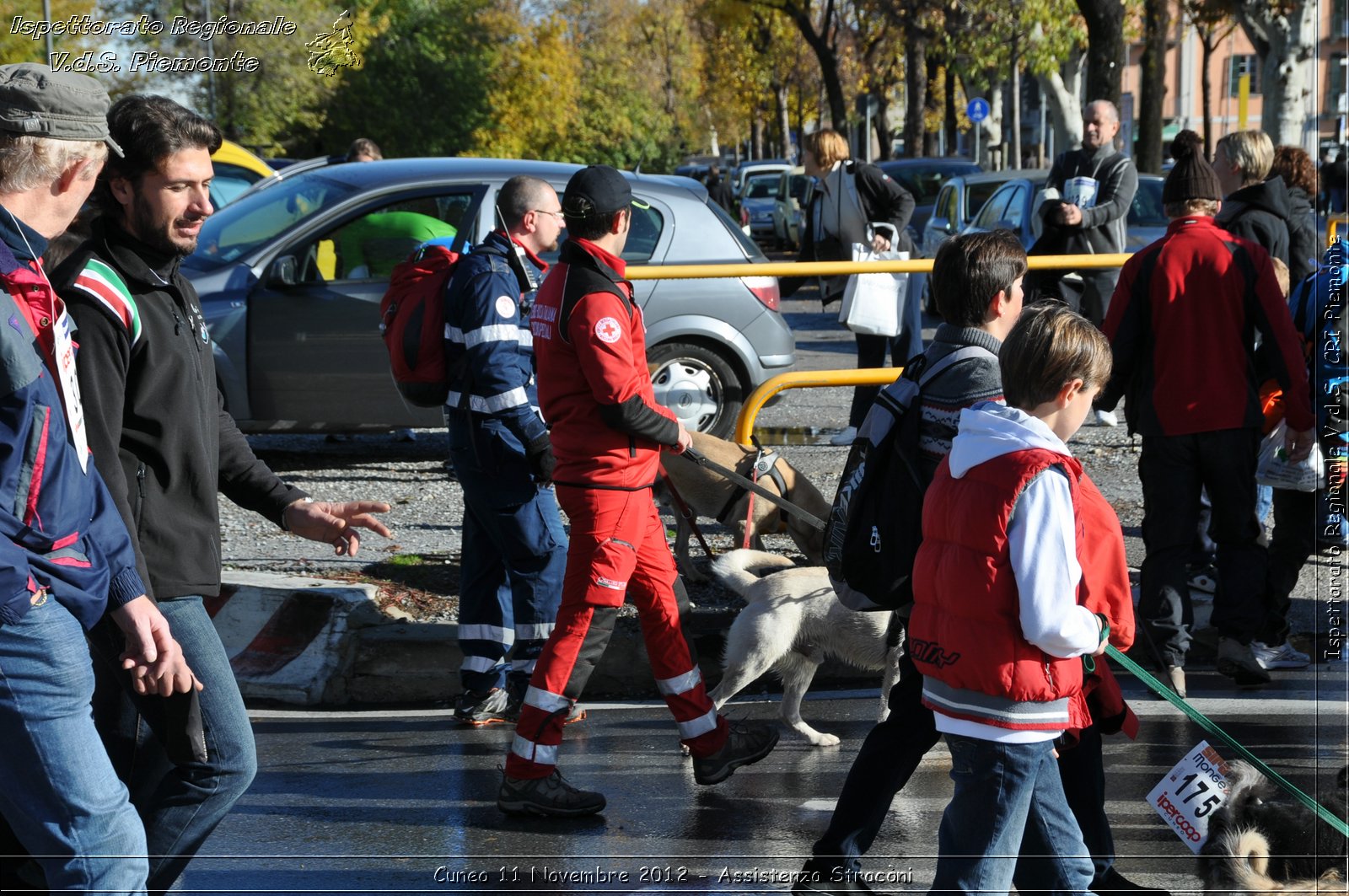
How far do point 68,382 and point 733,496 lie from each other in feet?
14.8

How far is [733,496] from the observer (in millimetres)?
6793

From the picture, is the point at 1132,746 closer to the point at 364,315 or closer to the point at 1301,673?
the point at 1301,673

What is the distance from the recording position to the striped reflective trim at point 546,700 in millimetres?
4133

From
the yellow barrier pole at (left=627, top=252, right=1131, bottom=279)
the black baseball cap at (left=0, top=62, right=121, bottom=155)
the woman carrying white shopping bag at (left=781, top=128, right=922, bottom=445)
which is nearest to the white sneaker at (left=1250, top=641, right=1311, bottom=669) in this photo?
the yellow barrier pole at (left=627, top=252, right=1131, bottom=279)

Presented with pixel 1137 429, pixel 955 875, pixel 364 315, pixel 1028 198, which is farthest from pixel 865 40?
pixel 955 875

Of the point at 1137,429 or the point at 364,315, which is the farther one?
the point at 364,315

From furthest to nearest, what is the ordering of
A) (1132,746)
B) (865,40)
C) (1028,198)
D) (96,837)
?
(865,40) → (1028,198) → (1132,746) → (96,837)

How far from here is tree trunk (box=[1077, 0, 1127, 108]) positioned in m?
14.9

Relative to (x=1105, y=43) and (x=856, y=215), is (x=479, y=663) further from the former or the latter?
(x=1105, y=43)

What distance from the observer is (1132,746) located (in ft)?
15.5

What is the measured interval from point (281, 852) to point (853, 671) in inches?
102

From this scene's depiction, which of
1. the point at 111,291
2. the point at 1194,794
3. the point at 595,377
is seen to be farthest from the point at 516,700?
the point at 111,291

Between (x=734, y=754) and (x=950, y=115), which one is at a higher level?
(x=950, y=115)

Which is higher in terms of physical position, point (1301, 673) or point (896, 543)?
point (896, 543)
